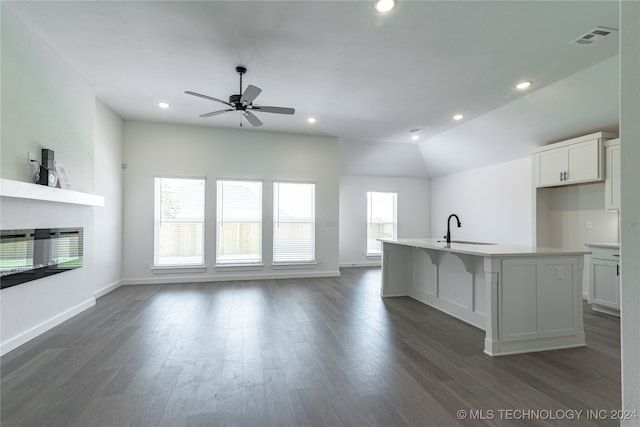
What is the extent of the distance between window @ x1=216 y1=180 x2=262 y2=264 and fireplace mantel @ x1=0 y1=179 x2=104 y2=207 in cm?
240

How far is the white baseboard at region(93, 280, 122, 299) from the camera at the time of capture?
5.01m

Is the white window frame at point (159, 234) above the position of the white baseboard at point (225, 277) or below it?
above

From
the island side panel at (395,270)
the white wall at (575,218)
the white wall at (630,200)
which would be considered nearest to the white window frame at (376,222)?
the island side panel at (395,270)

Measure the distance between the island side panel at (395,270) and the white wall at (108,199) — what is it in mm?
4507

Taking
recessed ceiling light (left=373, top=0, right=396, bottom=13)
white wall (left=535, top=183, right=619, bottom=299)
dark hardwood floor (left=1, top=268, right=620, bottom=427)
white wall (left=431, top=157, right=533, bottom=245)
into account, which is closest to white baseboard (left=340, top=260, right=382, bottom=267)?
white wall (left=431, top=157, right=533, bottom=245)

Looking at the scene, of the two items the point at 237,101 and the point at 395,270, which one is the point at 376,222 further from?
the point at 237,101

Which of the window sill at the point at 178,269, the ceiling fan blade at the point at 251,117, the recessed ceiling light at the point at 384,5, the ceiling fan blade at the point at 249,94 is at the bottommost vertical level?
the window sill at the point at 178,269

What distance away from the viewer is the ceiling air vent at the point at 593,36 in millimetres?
3021

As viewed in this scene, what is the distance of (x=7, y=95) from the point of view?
300 cm

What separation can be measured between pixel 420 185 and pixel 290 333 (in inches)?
276

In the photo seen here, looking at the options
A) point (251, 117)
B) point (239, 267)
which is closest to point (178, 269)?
point (239, 267)

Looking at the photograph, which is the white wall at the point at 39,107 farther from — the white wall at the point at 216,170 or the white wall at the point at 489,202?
the white wall at the point at 489,202

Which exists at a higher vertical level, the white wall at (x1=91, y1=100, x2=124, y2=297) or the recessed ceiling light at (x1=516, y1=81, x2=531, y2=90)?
the recessed ceiling light at (x1=516, y1=81, x2=531, y2=90)

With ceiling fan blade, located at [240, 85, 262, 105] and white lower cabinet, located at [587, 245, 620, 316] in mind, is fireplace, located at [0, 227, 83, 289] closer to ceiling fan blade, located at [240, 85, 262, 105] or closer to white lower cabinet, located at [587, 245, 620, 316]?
ceiling fan blade, located at [240, 85, 262, 105]
